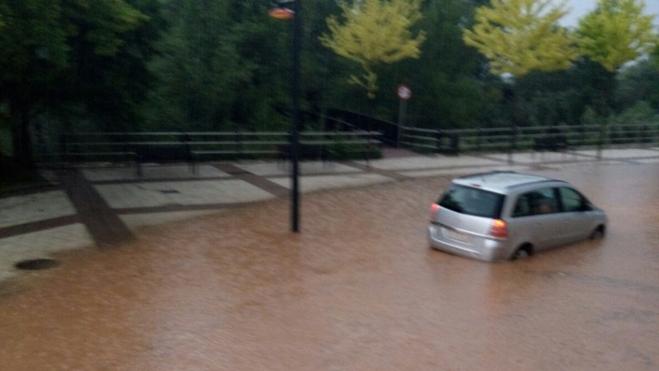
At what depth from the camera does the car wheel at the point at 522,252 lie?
1241 centimetres

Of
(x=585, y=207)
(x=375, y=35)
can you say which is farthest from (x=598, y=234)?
(x=375, y=35)

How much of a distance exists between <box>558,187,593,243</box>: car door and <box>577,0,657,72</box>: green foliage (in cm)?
1979

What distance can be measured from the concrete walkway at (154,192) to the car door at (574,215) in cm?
748

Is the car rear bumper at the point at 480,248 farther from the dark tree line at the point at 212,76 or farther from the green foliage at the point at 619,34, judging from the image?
the green foliage at the point at 619,34

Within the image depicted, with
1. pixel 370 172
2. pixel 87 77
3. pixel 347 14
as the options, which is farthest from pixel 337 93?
pixel 87 77

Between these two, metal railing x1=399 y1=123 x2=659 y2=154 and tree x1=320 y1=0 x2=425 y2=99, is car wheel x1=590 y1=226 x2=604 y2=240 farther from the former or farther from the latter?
tree x1=320 y1=0 x2=425 y2=99

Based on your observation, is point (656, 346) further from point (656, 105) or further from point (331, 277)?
point (656, 105)

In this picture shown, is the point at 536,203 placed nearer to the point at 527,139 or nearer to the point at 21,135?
the point at 21,135

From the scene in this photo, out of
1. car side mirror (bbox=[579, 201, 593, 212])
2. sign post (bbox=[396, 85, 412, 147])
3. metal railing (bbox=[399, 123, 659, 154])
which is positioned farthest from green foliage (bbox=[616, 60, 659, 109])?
car side mirror (bbox=[579, 201, 593, 212])

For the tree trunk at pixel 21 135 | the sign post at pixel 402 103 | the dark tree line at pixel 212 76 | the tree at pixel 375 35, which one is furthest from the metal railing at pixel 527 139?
the tree trunk at pixel 21 135

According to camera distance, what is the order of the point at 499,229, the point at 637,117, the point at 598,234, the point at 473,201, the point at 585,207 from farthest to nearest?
1. the point at 637,117
2. the point at 598,234
3. the point at 585,207
4. the point at 473,201
5. the point at 499,229

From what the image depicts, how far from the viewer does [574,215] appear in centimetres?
1348

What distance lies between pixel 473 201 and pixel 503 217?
61 cm

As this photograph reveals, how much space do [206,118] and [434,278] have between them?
54.8 feet
